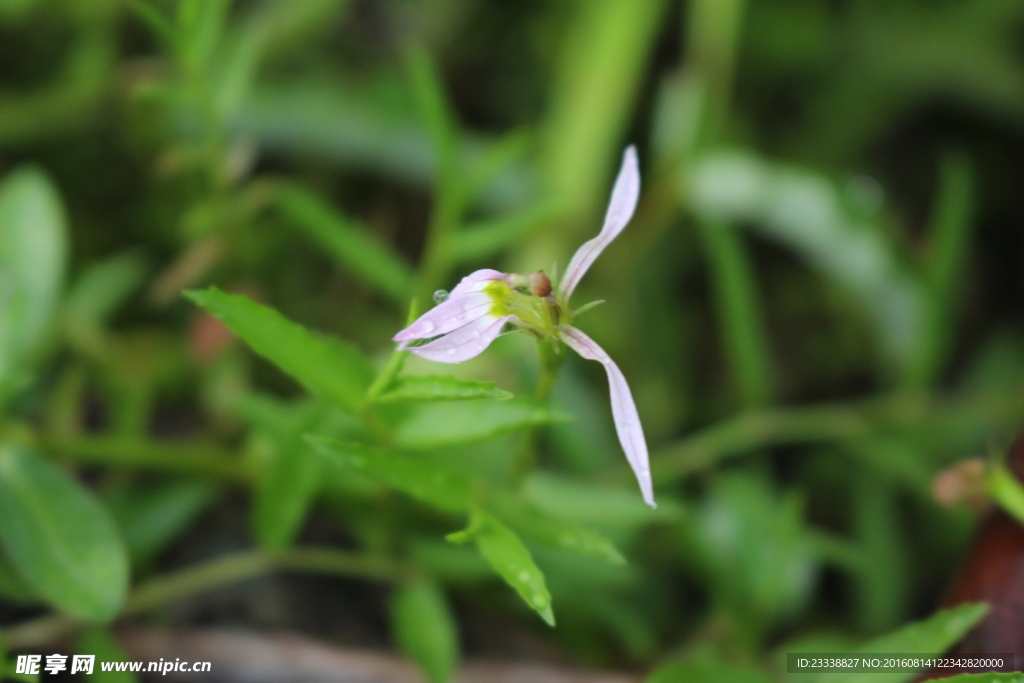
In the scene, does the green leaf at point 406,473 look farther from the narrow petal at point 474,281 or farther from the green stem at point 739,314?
the green stem at point 739,314

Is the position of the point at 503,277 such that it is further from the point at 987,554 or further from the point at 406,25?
the point at 406,25

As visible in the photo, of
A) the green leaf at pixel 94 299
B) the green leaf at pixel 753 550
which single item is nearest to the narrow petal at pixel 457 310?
the green leaf at pixel 753 550

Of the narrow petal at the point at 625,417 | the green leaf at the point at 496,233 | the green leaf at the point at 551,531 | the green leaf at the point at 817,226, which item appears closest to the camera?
the narrow petal at the point at 625,417

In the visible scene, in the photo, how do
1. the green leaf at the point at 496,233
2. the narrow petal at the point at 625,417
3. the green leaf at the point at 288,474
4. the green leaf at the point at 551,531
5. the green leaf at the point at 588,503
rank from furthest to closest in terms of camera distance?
the green leaf at the point at 496,233, the green leaf at the point at 588,503, the green leaf at the point at 288,474, the green leaf at the point at 551,531, the narrow petal at the point at 625,417

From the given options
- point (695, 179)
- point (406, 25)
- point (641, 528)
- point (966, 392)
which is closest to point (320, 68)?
point (406, 25)

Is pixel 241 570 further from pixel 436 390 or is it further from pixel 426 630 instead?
pixel 436 390

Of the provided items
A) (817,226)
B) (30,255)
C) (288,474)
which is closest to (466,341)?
(288,474)
